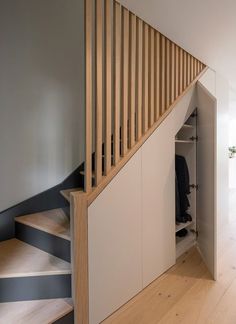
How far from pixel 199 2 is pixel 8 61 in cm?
165

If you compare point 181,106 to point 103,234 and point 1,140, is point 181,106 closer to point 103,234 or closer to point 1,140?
point 103,234

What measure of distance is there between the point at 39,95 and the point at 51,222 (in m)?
1.26

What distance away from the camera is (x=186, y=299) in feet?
6.12

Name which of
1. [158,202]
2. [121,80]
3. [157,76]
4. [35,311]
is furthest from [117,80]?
[35,311]

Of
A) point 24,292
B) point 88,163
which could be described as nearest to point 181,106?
point 88,163

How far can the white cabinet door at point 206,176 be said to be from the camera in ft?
7.22

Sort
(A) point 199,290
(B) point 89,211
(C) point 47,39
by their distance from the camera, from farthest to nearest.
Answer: (C) point 47,39 < (A) point 199,290 < (B) point 89,211

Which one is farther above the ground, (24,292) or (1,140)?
(1,140)

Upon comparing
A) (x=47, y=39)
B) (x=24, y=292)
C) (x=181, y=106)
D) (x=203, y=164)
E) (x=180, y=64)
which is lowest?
(x=24, y=292)

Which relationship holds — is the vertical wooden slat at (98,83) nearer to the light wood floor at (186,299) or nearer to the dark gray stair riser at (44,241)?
the dark gray stair riser at (44,241)

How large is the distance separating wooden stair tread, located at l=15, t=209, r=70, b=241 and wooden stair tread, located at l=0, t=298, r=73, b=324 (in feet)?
1.36

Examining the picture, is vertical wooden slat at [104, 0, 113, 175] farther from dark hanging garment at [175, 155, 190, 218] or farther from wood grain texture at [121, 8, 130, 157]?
dark hanging garment at [175, 155, 190, 218]

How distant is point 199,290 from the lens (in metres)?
1.99

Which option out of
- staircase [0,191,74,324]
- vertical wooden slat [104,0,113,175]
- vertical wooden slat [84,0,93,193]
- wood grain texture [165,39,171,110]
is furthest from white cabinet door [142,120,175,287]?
staircase [0,191,74,324]
